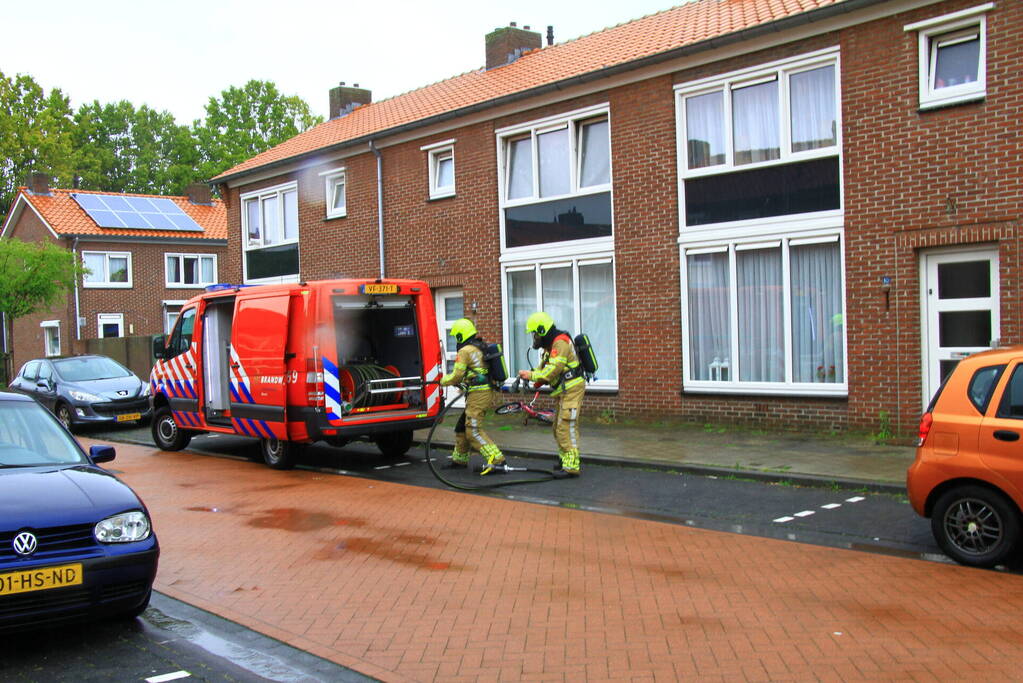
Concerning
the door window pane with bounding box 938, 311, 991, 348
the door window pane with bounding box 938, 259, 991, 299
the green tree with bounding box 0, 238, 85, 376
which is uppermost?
the green tree with bounding box 0, 238, 85, 376

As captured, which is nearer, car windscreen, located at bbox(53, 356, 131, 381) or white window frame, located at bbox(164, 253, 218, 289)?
car windscreen, located at bbox(53, 356, 131, 381)

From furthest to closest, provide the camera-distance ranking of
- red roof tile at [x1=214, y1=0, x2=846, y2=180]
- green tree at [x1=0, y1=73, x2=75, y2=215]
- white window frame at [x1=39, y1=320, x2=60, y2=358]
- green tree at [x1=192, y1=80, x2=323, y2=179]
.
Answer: green tree at [x1=192, y1=80, x2=323, y2=179], green tree at [x1=0, y1=73, x2=75, y2=215], white window frame at [x1=39, y1=320, x2=60, y2=358], red roof tile at [x1=214, y1=0, x2=846, y2=180]

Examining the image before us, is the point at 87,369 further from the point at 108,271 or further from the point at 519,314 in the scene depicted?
the point at 108,271

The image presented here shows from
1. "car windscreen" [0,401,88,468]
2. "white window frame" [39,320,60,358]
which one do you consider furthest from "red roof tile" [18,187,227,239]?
"car windscreen" [0,401,88,468]

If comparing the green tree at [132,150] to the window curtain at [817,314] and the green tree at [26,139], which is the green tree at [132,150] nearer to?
the green tree at [26,139]

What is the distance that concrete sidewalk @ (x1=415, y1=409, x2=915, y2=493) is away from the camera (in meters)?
9.93

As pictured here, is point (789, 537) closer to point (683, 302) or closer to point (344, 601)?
point (344, 601)

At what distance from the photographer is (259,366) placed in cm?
1226

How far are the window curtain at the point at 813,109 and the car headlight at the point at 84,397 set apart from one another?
13627 mm

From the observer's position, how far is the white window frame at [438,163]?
728 inches

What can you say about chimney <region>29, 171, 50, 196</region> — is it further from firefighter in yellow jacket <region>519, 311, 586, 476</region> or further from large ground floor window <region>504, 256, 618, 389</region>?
firefighter in yellow jacket <region>519, 311, 586, 476</region>

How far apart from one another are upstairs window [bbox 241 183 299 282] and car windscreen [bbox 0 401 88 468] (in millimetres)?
16131

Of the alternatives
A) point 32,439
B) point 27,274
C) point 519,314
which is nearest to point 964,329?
point 519,314

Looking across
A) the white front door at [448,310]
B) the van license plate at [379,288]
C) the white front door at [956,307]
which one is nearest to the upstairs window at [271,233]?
the white front door at [448,310]
